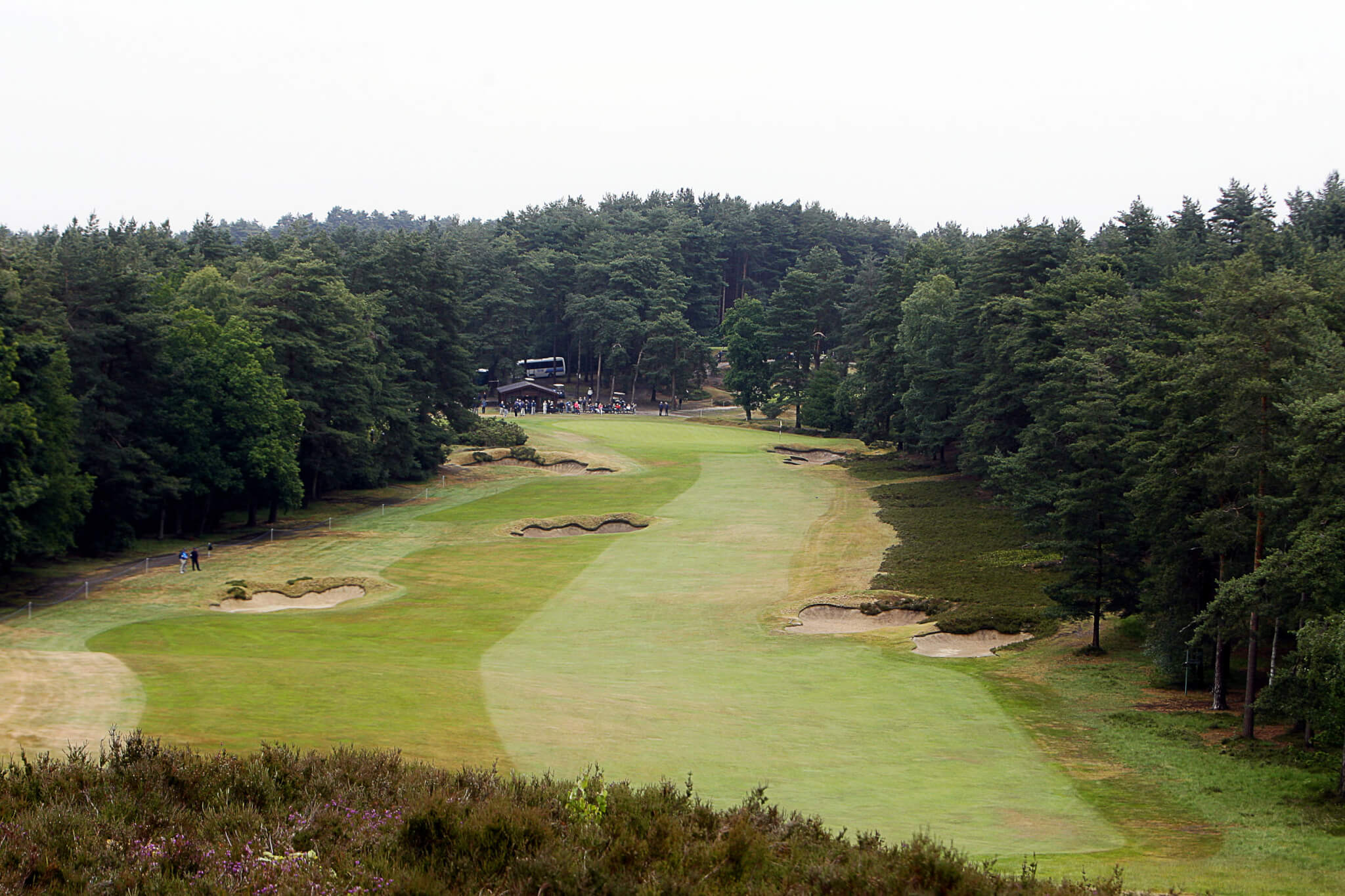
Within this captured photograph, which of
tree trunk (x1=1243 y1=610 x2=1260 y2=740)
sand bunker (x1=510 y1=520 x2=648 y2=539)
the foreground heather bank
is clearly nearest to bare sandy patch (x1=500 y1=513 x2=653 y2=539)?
sand bunker (x1=510 y1=520 x2=648 y2=539)

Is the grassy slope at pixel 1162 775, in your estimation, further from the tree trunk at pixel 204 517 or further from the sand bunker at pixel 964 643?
the tree trunk at pixel 204 517

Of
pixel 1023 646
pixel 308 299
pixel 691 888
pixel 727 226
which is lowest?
pixel 1023 646

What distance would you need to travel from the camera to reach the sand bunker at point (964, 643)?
127 ft

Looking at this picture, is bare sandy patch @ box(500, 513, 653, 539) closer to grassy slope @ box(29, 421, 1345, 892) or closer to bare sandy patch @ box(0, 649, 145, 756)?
grassy slope @ box(29, 421, 1345, 892)

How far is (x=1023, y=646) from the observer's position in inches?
1553

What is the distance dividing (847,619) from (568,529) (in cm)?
2345

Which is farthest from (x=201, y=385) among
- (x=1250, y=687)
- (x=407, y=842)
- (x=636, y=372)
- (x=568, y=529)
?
(x=636, y=372)

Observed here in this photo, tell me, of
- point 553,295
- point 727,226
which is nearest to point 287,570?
point 553,295

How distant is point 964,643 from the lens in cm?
3978

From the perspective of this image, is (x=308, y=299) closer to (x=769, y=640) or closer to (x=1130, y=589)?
(x=769, y=640)

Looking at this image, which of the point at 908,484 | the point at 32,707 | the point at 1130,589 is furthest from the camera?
the point at 908,484

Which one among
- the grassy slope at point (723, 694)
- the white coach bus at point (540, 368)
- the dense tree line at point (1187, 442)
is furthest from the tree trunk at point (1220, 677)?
the white coach bus at point (540, 368)

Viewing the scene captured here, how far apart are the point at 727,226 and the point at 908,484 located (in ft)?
342

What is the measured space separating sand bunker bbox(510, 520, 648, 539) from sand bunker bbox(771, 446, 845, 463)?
3276 centimetres
